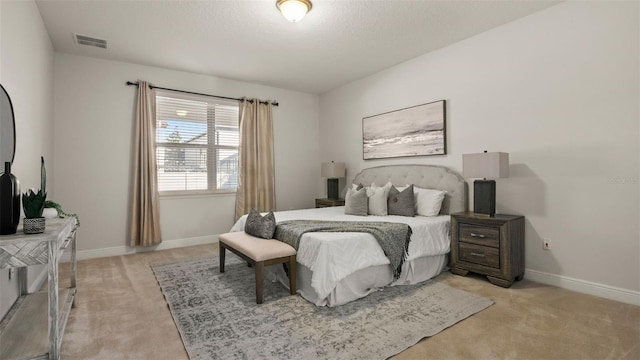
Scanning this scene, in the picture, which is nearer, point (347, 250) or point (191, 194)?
point (347, 250)

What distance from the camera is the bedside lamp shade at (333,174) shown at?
532 cm

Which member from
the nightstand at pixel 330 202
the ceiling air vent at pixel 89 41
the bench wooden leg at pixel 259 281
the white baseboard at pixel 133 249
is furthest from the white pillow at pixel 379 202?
the ceiling air vent at pixel 89 41

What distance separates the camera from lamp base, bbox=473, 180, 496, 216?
10.5ft

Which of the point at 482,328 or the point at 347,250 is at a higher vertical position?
the point at 347,250

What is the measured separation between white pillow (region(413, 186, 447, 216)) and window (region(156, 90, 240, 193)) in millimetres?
3030

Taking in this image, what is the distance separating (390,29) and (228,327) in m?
3.31

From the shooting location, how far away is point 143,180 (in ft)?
14.5

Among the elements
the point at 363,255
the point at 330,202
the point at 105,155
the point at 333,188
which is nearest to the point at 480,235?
the point at 363,255

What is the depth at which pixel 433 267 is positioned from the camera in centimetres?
333

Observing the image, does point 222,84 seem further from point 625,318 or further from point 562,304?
point 625,318

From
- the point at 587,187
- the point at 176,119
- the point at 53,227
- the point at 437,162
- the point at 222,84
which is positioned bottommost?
the point at 53,227

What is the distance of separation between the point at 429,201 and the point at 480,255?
854mm

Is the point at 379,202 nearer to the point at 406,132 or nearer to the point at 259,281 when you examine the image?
the point at 406,132

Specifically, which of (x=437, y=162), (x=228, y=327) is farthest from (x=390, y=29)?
(x=228, y=327)
